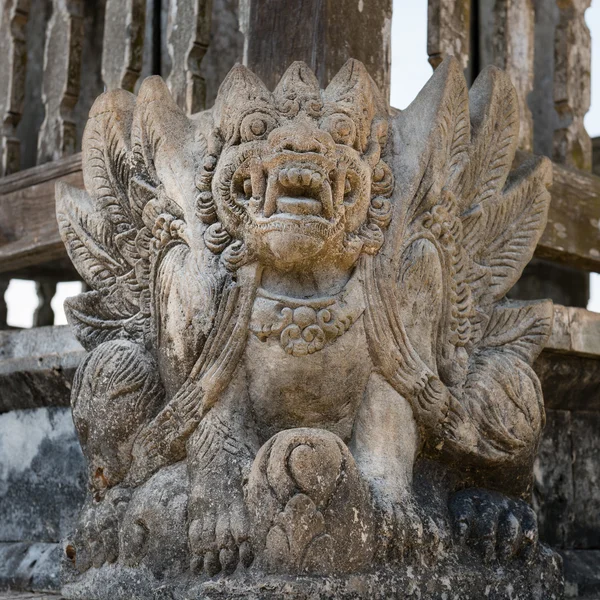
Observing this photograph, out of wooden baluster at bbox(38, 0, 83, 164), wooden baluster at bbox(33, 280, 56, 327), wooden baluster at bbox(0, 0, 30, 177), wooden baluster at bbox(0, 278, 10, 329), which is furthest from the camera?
wooden baluster at bbox(33, 280, 56, 327)

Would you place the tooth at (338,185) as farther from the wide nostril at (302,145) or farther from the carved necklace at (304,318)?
the carved necklace at (304,318)

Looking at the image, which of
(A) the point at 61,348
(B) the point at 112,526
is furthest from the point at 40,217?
(B) the point at 112,526

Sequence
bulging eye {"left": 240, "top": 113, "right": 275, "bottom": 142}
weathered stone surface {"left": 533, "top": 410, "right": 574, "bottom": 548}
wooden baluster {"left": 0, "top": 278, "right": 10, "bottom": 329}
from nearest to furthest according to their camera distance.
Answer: bulging eye {"left": 240, "top": 113, "right": 275, "bottom": 142} < weathered stone surface {"left": 533, "top": 410, "right": 574, "bottom": 548} < wooden baluster {"left": 0, "top": 278, "right": 10, "bottom": 329}

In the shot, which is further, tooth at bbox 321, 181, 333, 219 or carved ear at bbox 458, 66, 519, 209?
carved ear at bbox 458, 66, 519, 209

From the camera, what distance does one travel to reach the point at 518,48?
3416 mm

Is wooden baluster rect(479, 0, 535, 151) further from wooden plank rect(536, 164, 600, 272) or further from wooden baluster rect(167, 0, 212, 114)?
wooden baluster rect(167, 0, 212, 114)

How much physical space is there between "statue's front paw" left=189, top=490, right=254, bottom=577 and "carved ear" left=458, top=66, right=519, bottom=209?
99cm

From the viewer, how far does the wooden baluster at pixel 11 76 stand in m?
3.68

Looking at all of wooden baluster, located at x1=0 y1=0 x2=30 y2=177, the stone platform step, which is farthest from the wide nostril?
wooden baluster, located at x1=0 y1=0 x2=30 y2=177

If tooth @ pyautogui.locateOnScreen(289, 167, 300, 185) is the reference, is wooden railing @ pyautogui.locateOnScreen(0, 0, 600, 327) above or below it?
above

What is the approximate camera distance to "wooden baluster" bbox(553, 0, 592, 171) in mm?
3512

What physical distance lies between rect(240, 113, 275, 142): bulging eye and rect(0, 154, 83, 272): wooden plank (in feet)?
3.96

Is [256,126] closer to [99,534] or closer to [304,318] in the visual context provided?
[304,318]

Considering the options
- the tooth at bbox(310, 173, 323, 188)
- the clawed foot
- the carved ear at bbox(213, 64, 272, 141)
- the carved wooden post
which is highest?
the carved wooden post
